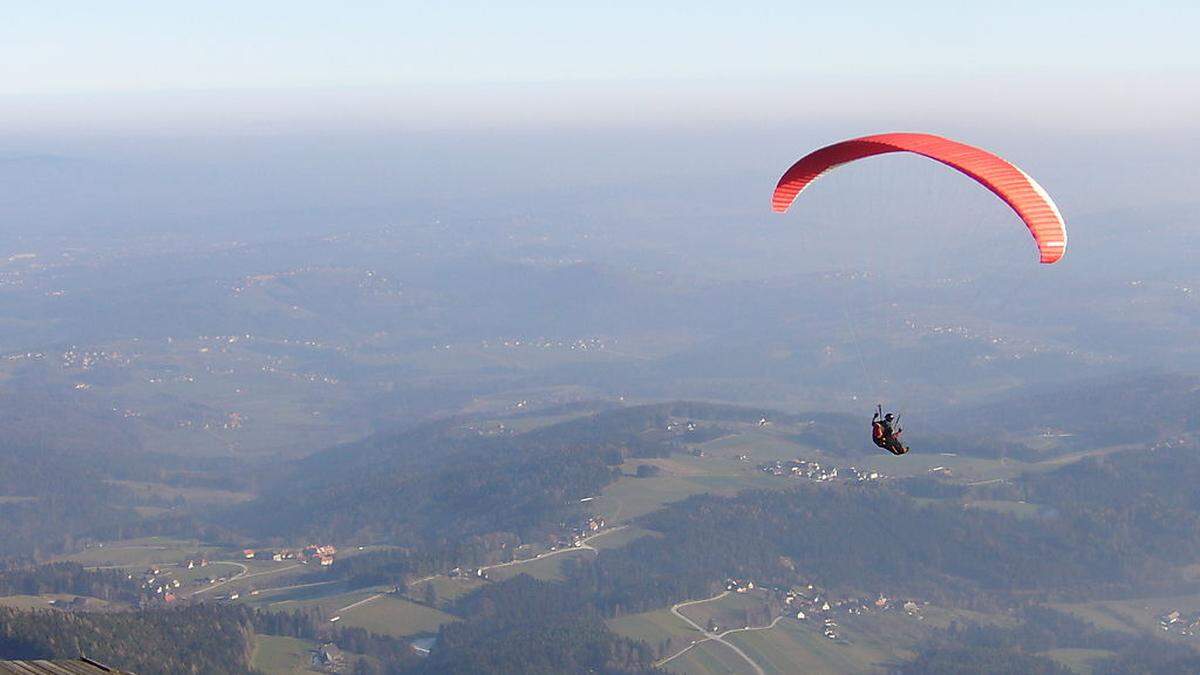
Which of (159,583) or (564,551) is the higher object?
(564,551)

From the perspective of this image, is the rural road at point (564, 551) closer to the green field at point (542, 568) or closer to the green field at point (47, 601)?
the green field at point (542, 568)

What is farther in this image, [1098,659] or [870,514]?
[870,514]

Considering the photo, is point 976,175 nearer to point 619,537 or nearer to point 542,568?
point 542,568

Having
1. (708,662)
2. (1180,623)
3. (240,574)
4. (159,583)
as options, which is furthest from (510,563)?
(1180,623)

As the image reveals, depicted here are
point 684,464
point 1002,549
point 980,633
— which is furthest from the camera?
point 684,464

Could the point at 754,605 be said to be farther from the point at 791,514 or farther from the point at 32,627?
the point at 32,627

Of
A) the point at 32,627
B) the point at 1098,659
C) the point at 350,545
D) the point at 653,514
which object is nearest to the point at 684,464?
the point at 653,514
